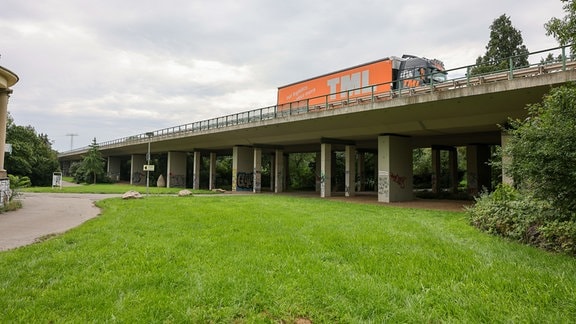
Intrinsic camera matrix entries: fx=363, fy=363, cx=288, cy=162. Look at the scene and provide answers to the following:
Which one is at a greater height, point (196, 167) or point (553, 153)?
point (196, 167)

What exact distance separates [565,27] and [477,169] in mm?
27064

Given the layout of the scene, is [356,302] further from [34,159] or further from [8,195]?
[34,159]

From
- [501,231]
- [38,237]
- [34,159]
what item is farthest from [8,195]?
[34,159]

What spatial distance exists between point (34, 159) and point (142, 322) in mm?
58943

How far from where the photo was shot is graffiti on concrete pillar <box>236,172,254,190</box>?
3966cm

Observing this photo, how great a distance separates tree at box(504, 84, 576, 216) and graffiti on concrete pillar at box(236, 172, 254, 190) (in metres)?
32.8

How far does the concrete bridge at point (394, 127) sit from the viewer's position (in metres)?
16.3

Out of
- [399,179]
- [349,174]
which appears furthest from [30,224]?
[349,174]

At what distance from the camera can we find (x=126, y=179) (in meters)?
78.2

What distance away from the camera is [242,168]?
40.0m

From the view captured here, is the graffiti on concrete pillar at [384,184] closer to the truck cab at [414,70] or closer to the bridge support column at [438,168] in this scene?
the truck cab at [414,70]

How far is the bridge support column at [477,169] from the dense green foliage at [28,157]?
53.5 m

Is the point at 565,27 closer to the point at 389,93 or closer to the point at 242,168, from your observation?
the point at 389,93

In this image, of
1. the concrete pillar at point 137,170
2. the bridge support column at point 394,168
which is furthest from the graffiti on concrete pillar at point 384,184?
the concrete pillar at point 137,170
